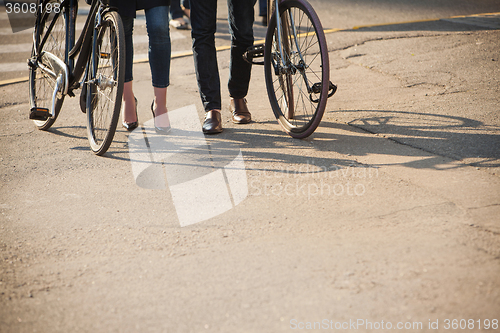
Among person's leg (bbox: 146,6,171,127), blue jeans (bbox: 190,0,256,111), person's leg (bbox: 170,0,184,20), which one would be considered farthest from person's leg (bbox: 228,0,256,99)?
person's leg (bbox: 170,0,184,20)

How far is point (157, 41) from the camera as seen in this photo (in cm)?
304

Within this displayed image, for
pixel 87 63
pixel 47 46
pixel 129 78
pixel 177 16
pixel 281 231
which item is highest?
pixel 177 16

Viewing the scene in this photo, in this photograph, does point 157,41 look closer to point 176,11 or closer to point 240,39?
point 240,39

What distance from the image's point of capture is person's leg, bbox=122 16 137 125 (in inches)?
121

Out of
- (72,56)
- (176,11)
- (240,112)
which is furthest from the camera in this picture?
(176,11)

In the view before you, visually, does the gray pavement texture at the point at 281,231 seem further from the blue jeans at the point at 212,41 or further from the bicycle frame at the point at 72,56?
the bicycle frame at the point at 72,56

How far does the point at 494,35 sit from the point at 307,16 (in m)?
3.25

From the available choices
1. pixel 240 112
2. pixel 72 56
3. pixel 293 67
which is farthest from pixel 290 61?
pixel 72 56

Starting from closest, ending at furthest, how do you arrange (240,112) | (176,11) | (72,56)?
A: 1. (72,56)
2. (240,112)
3. (176,11)

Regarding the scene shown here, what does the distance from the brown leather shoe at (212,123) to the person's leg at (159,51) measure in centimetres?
30

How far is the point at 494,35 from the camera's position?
486 cm

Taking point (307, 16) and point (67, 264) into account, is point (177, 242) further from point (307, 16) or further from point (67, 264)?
point (307, 16)

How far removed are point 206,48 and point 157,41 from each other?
1.11ft

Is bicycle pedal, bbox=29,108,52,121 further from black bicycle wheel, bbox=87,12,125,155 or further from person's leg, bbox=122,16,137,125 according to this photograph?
person's leg, bbox=122,16,137,125
